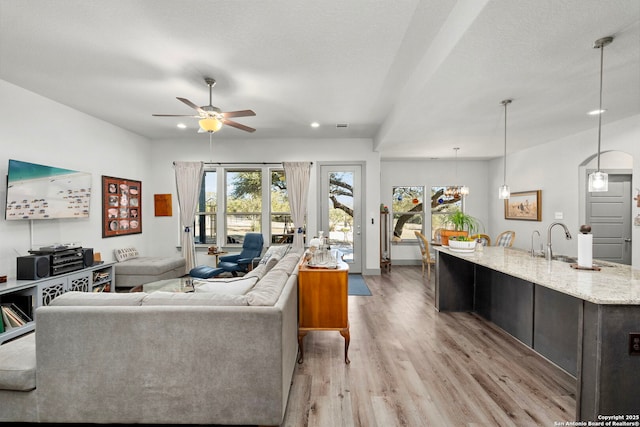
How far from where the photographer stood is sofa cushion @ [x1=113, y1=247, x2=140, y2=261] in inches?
195

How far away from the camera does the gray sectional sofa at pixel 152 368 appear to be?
1630mm

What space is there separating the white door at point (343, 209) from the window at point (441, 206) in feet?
7.73

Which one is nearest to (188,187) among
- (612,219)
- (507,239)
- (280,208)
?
(280,208)

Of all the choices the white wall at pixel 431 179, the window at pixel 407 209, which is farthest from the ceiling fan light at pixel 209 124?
the window at pixel 407 209

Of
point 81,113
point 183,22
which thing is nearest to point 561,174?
point 183,22

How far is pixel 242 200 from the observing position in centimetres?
602

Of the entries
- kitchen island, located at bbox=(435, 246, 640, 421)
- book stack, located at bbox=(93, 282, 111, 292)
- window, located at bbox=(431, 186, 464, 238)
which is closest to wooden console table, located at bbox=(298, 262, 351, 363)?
kitchen island, located at bbox=(435, 246, 640, 421)

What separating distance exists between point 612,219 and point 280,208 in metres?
5.89

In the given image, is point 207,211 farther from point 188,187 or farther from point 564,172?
point 564,172

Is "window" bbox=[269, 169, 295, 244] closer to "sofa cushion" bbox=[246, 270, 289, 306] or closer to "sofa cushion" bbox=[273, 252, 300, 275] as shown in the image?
"sofa cushion" bbox=[273, 252, 300, 275]

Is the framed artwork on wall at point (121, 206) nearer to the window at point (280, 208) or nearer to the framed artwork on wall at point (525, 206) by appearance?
the window at point (280, 208)

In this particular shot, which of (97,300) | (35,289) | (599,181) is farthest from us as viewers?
(35,289)

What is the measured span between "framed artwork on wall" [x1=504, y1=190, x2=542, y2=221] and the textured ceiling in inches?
61.7

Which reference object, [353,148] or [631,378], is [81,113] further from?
[631,378]
